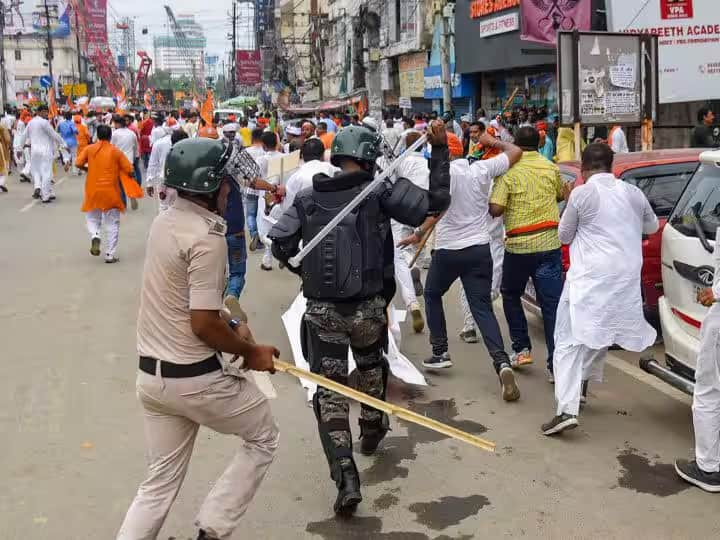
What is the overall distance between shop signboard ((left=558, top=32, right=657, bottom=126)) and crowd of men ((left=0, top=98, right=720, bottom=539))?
358 cm

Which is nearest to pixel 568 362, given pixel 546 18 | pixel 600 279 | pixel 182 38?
pixel 600 279

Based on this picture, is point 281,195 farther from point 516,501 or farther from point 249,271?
point 249,271

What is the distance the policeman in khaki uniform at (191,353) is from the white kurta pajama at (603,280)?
2.31 metres

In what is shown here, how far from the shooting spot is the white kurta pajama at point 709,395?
435 centimetres

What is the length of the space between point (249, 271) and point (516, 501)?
6794 mm

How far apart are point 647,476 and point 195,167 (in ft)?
9.56

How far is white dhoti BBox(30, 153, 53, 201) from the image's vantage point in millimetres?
17188

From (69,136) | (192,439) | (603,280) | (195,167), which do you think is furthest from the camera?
(69,136)

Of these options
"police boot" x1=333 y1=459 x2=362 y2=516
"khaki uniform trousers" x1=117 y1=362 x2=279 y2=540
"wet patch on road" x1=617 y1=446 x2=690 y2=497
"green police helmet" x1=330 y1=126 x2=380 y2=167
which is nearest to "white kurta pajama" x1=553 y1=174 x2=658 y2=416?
"wet patch on road" x1=617 y1=446 x2=690 y2=497

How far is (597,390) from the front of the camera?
6188mm

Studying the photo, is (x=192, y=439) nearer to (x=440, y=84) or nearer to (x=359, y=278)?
(x=359, y=278)

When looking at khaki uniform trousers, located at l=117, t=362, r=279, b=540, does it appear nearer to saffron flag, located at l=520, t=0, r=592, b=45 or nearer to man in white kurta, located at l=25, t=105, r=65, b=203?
man in white kurta, located at l=25, t=105, r=65, b=203

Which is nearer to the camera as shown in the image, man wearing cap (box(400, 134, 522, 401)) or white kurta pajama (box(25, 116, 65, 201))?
man wearing cap (box(400, 134, 522, 401))

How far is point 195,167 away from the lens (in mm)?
3445
